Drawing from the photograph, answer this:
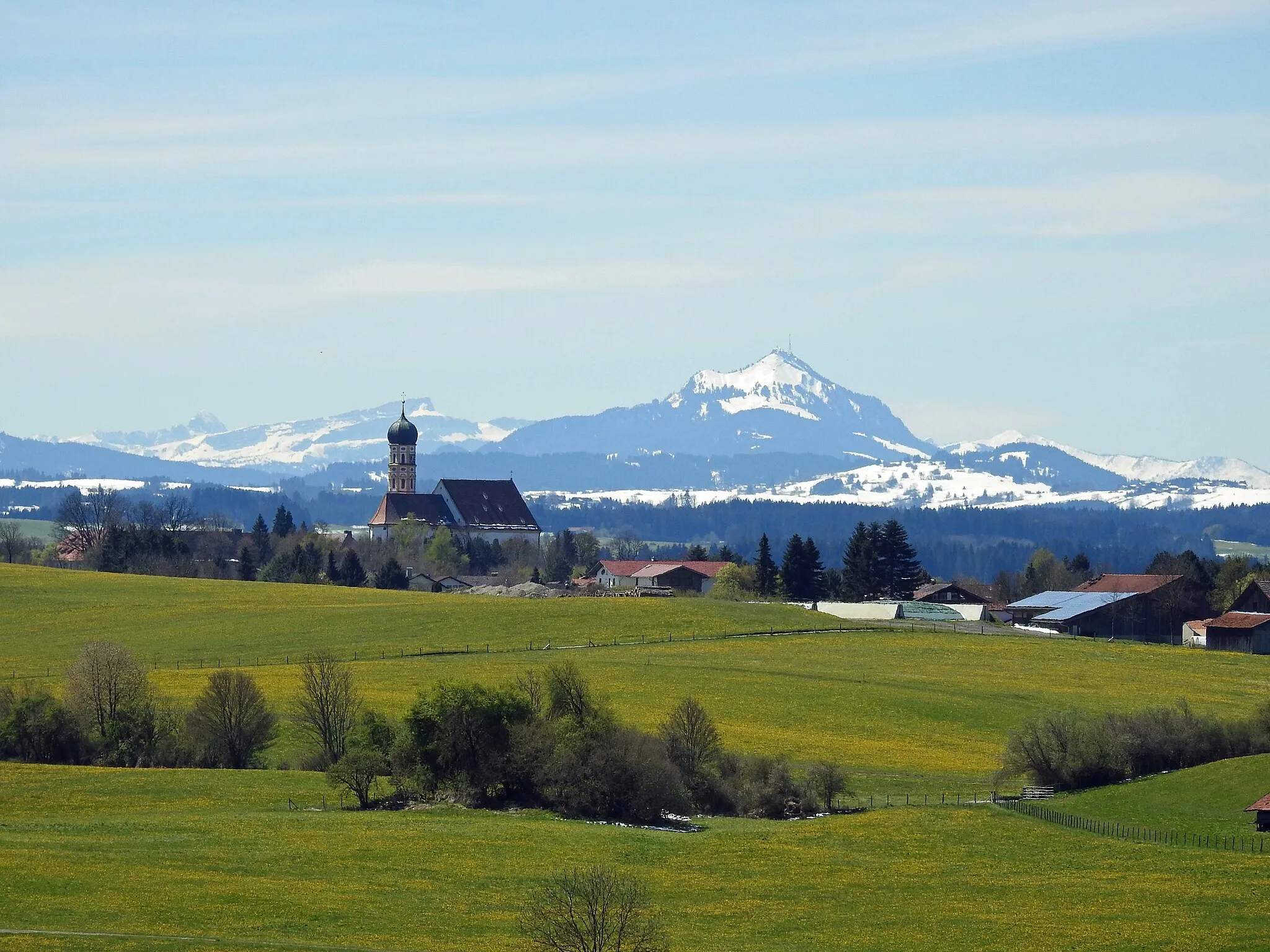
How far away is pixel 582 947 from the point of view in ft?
112

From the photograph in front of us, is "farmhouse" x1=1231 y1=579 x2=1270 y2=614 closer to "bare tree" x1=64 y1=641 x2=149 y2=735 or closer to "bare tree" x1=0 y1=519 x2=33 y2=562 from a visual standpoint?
"bare tree" x1=64 y1=641 x2=149 y2=735

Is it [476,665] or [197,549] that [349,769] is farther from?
[197,549]

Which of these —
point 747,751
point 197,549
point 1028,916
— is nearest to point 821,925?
point 1028,916

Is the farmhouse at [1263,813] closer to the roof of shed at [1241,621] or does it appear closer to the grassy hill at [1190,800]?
the grassy hill at [1190,800]

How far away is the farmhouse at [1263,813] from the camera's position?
55.1 meters

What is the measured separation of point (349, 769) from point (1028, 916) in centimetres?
2460

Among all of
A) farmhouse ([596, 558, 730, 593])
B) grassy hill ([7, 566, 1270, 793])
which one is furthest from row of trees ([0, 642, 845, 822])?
farmhouse ([596, 558, 730, 593])

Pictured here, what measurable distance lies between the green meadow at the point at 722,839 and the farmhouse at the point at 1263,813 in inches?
28.5

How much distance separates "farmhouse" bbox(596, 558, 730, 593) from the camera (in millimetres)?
161625

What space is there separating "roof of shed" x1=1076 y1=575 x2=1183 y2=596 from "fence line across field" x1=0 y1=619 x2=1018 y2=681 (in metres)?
21.3

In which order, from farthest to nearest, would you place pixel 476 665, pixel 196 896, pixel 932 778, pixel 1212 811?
pixel 476 665 < pixel 932 778 < pixel 1212 811 < pixel 196 896

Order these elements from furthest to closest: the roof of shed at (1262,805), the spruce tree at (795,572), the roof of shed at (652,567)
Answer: the roof of shed at (652,567) → the spruce tree at (795,572) → the roof of shed at (1262,805)

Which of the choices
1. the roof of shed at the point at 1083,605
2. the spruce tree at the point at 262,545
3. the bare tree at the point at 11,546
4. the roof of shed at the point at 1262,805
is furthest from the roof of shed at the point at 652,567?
the roof of shed at the point at 1262,805

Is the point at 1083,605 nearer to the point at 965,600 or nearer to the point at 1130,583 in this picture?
the point at 1130,583
